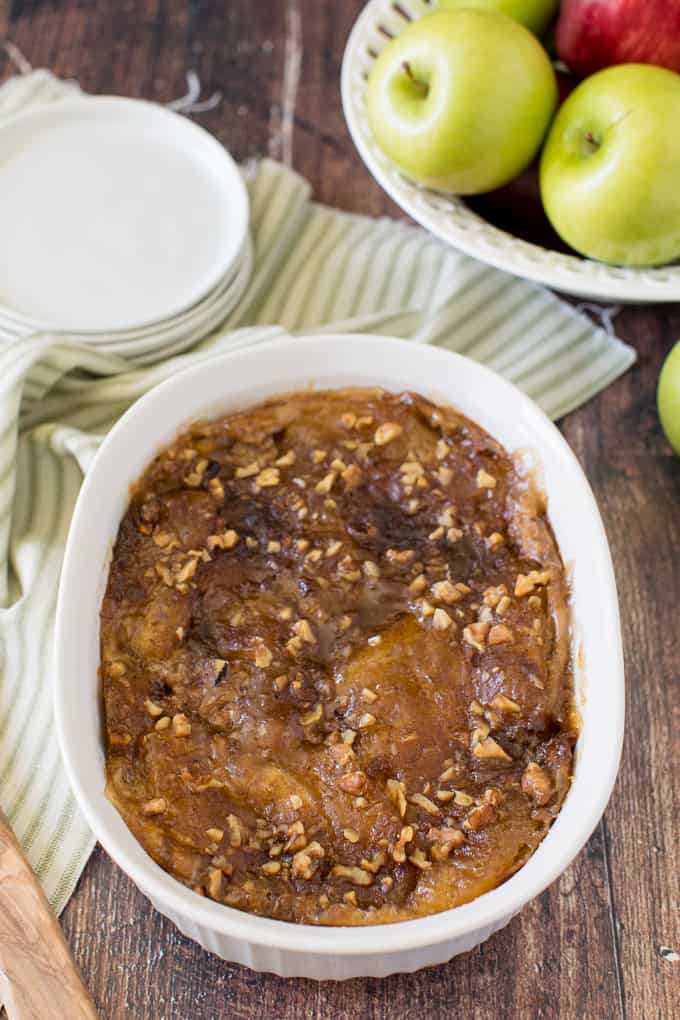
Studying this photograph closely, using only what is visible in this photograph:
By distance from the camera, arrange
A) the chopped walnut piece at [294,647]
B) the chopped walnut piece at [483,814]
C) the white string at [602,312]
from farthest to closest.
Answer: the white string at [602,312] < the chopped walnut piece at [294,647] < the chopped walnut piece at [483,814]

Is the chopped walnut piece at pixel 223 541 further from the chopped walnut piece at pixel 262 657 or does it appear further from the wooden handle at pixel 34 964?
the wooden handle at pixel 34 964

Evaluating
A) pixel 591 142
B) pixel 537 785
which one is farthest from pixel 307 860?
pixel 591 142

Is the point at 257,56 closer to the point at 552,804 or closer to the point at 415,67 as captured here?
the point at 415,67

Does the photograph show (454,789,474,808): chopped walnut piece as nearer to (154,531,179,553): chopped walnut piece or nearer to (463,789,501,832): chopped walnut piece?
(463,789,501,832): chopped walnut piece

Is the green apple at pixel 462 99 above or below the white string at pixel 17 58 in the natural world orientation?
above

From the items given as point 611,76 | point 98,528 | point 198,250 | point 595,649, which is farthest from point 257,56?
point 595,649

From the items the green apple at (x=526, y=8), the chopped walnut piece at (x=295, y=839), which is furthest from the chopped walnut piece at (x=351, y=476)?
the green apple at (x=526, y=8)

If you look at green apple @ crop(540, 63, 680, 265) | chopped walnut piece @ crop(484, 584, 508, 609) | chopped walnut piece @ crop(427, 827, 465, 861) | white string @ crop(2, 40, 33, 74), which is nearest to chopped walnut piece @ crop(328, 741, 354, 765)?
chopped walnut piece @ crop(427, 827, 465, 861)
